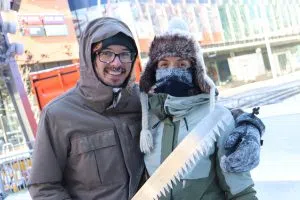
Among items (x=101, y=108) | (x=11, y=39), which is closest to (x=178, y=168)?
(x=101, y=108)

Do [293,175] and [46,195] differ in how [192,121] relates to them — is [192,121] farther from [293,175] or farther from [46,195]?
[293,175]

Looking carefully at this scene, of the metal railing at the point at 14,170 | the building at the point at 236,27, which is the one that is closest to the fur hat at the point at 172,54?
the building at the point at 236,27

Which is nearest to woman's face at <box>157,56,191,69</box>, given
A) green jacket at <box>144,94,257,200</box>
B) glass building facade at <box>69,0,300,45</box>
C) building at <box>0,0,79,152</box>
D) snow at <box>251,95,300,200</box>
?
green jacket at <box>144,94,257,200</box>

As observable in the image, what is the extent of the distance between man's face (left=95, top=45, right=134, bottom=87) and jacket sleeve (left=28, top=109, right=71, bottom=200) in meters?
0.21

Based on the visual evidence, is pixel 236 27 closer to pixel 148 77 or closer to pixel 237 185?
pixel 148 77

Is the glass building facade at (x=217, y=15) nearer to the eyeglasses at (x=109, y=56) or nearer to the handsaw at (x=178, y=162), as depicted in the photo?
the eyeglasses at (x=109, y=56)

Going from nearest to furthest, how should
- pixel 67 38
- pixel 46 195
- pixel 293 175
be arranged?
pixel 46 195
pixel 293 175
pixel 67 38

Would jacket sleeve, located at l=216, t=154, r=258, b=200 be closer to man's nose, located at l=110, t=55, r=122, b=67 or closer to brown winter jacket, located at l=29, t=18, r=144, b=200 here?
brown winter jacket, located at l=29, t=18, r=144, b=200

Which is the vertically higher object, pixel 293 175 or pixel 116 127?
pixel 116 127

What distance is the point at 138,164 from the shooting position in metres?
1.24

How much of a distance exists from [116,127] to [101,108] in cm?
8

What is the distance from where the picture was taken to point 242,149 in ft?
3.34

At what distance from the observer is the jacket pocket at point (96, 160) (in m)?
1.18

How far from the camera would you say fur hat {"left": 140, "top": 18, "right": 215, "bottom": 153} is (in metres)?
1.20
